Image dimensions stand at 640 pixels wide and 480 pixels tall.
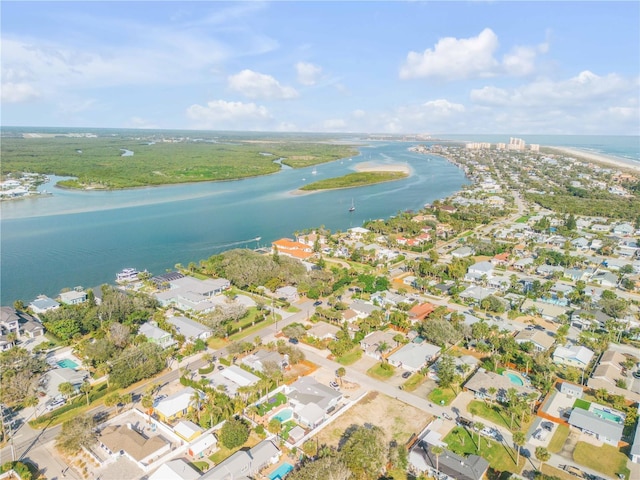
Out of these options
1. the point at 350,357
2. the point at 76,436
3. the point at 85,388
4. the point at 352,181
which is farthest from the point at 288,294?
the point at 352,181

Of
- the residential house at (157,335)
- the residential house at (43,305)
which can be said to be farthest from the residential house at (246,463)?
the residential house at (43,305)

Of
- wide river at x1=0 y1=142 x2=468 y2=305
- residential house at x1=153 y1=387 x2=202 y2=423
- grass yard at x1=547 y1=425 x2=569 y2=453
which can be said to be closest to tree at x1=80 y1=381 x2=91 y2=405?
residential house at x1=153 y1=387 x2=202 y2=423

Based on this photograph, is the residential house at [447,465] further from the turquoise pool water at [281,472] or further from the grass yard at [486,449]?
the turquoise pool water at [281,472]

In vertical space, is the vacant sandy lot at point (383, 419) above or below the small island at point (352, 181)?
below

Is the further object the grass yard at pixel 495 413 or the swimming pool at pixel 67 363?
the swimming pool at pixel 67 363

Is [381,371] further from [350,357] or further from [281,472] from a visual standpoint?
[281,472]

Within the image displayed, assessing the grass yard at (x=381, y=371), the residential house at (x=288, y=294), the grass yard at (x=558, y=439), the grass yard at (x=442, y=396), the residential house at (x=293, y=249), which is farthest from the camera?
the residential house at (x=293, y=249)
